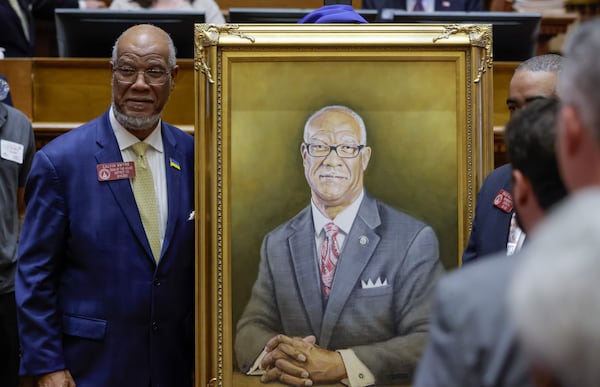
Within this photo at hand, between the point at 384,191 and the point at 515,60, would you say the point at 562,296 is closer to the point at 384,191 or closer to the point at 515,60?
the point at 384,191

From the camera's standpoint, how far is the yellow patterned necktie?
326 centimetres

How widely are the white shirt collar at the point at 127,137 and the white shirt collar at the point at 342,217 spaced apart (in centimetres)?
60

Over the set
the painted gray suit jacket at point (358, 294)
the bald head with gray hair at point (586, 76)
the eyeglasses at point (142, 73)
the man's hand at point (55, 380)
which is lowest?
the man's hand at point (55, 380)

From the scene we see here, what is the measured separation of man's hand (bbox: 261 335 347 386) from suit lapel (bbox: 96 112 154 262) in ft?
1.76

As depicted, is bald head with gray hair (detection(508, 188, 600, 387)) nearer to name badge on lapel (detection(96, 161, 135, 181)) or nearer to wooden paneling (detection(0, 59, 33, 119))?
name badge on lapel (detection(96, 161, 135, 181))

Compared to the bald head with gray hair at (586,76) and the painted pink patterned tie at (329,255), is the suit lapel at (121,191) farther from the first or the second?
the bald head with gray hair at (586,76)

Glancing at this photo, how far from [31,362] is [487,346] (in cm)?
214

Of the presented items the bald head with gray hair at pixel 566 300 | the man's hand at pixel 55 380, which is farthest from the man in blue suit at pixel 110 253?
the bald head with gray hair at pixel 566 300

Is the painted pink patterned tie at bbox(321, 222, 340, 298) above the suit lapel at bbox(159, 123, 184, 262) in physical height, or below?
below

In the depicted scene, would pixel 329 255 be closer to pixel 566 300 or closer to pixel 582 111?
pixel 582 111

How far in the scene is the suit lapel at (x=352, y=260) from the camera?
3.13 metres

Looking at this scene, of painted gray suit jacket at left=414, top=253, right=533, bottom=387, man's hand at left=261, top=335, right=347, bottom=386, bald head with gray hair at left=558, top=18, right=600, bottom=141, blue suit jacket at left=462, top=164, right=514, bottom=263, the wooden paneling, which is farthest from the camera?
the wooden paneling

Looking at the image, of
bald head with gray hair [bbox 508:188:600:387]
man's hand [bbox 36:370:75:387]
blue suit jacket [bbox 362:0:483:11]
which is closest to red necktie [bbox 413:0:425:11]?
blue suit jacket [bbox 362:0:483:11]

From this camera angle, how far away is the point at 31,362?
3162 millimetres
